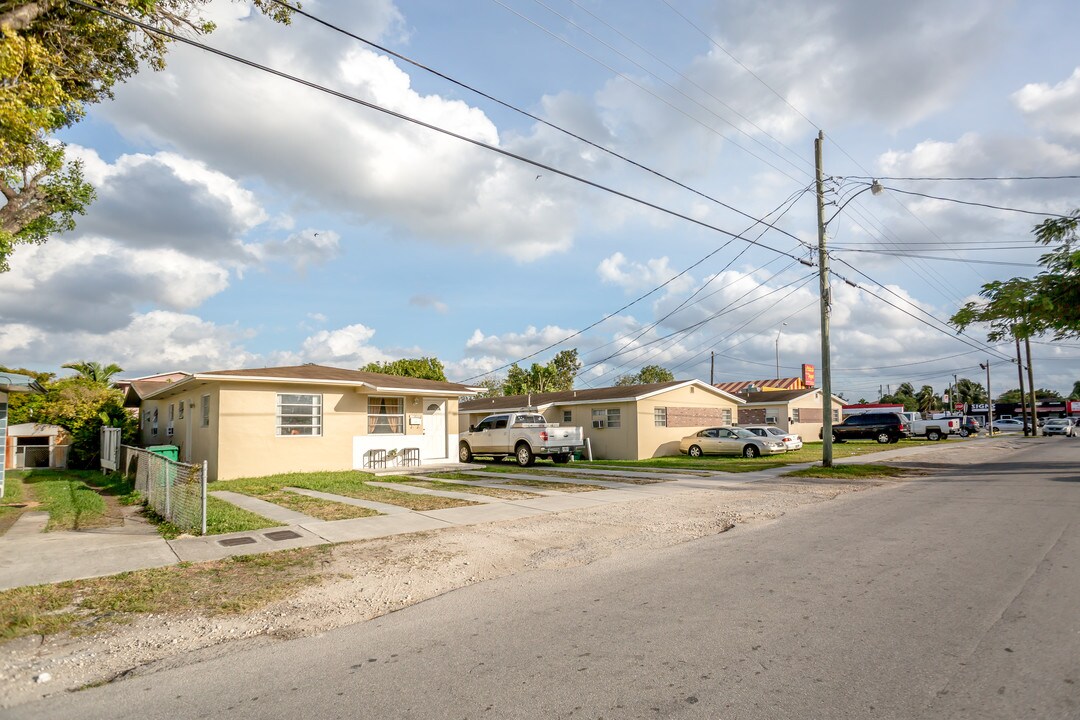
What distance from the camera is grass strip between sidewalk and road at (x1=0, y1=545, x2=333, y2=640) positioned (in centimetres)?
548

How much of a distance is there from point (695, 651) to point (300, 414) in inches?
681

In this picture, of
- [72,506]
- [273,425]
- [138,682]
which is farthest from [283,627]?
[273,425]

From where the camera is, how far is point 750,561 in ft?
24.3

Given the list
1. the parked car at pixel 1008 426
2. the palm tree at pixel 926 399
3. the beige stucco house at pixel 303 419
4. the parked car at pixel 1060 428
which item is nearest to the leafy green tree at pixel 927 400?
the palm tree at pixel 926 399

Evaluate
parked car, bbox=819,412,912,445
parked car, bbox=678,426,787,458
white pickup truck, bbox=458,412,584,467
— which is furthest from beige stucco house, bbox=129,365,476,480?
parked car, bbox=819,412,912,445

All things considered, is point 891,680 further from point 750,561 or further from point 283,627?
point 283,627

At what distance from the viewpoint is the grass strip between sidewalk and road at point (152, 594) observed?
5.48 meters

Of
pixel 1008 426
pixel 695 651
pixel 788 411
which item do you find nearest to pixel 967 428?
pixel 788 411

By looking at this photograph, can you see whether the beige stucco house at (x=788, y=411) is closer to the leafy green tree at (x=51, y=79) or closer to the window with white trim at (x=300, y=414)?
the window with white trim at (x=300, y=414)

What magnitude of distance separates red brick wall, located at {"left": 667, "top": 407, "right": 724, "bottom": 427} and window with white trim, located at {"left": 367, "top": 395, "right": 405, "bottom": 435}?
13730 mm

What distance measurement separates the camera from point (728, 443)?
29172 mm

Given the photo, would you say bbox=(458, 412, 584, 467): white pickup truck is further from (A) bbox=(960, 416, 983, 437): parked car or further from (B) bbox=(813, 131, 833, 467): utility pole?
(A) bbox=(960, 416, 983, 437): parked car

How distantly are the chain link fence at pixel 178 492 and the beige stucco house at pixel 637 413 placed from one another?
1988cm

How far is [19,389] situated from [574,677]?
50.8ft
